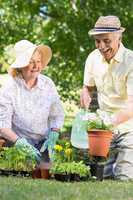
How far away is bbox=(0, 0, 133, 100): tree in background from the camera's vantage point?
13289 mm

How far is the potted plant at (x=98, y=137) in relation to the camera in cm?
579

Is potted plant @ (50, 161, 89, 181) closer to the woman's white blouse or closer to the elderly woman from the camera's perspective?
the elderly woman

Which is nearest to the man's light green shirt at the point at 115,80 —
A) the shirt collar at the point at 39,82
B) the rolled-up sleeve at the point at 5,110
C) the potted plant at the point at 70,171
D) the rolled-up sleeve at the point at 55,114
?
the rolled-up sleeve at the point at 55,114

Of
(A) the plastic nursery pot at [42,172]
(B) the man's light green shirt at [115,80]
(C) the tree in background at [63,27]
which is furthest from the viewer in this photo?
(C) the tree in background at [63,27]

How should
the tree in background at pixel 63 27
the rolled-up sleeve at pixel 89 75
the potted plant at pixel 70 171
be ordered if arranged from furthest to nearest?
the tree in background at pixel 63 27 < the rolled-up sleeve at pixel 89 75 < the potted plant at pixel 70 171

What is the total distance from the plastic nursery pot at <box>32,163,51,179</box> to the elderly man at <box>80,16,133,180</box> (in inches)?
27.8

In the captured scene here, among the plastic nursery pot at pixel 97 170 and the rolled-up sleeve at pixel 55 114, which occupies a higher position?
the rolled-up sleeve at pixel 55 114

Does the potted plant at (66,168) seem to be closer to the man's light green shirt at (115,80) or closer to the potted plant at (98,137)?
the potted plant at (98,137)

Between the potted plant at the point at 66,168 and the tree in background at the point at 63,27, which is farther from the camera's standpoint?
the tree in background at the point at 63,27

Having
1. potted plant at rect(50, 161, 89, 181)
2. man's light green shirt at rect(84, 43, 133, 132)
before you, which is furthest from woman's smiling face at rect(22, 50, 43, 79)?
potted plant at rect(50, 161, 89, 181)

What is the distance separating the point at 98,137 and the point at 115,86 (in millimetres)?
811

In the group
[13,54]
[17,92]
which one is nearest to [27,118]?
[17,92]

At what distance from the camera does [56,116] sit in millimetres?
6438

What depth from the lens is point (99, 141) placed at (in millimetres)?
5781
